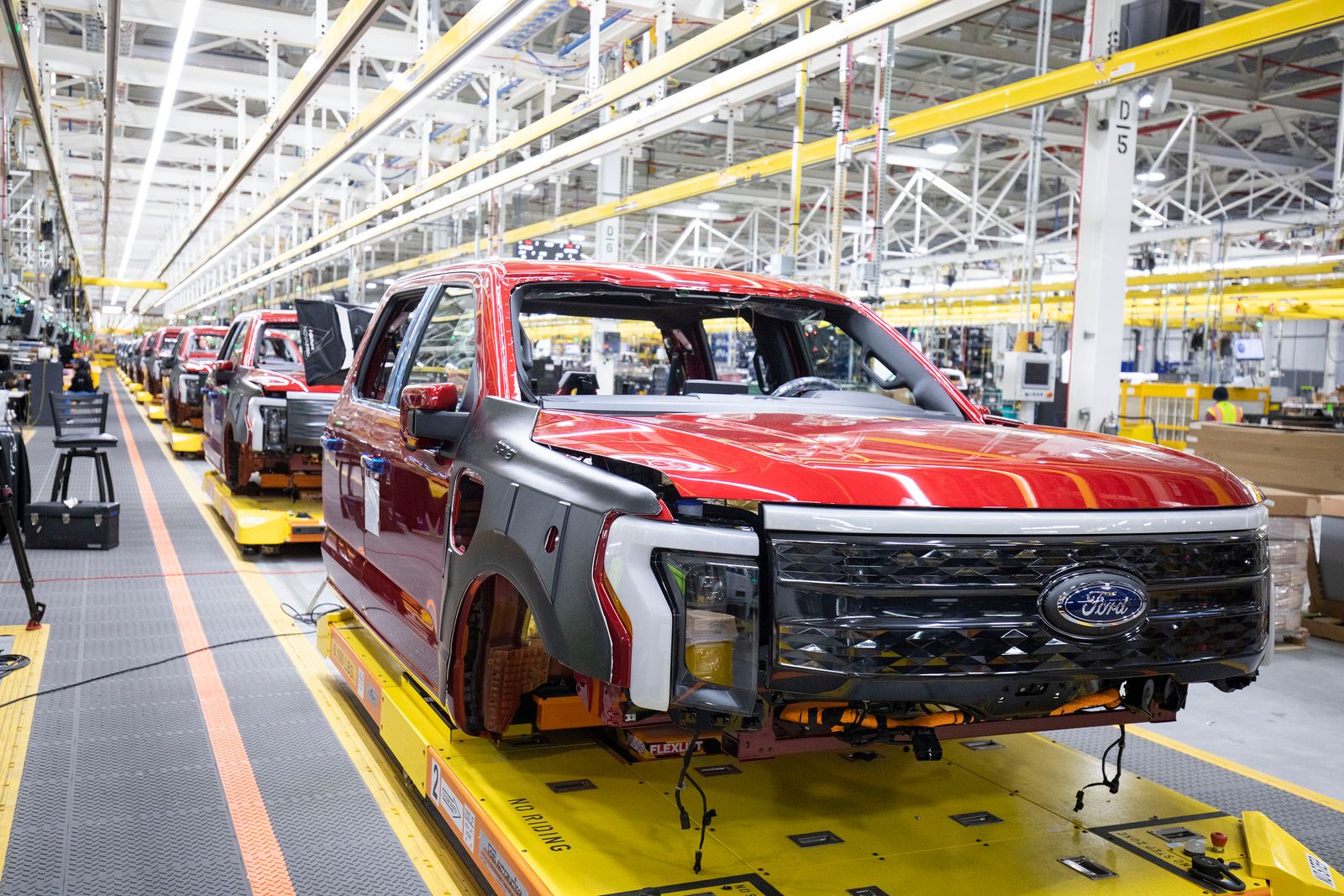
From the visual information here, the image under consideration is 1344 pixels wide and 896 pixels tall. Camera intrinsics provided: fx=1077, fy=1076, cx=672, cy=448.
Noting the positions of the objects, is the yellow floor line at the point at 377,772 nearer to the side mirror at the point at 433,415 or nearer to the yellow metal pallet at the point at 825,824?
the yellow metal pallet at the point at 825,824

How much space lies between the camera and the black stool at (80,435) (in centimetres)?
785

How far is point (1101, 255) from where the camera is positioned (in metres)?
8.75

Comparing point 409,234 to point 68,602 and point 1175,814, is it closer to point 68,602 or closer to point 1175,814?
point 68,602

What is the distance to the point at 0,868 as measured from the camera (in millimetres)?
2977

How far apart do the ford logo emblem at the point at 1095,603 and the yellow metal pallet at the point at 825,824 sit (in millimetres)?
636

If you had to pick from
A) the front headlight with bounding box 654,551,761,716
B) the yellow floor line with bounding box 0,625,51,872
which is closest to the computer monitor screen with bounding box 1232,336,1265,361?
the yellow floor line with bounding box 0,625,51,872

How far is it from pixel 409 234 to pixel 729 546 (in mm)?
32407

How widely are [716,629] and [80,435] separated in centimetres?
740

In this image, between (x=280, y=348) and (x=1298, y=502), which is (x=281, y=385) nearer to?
(x=280, y=348)

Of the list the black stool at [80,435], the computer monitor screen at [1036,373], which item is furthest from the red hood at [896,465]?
the computer monitor screen at [1036,373]

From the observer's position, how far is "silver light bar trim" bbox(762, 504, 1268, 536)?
204cm

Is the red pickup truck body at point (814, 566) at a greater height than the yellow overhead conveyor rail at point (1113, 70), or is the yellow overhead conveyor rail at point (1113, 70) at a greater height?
the yellow overhead conveyor rail at point (1113, 70)

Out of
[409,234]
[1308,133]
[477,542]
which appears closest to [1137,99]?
[477,542]

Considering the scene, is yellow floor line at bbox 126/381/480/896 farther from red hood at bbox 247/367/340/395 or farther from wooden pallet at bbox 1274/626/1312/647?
wooden pallet at bbox 1274/626/1312/647
